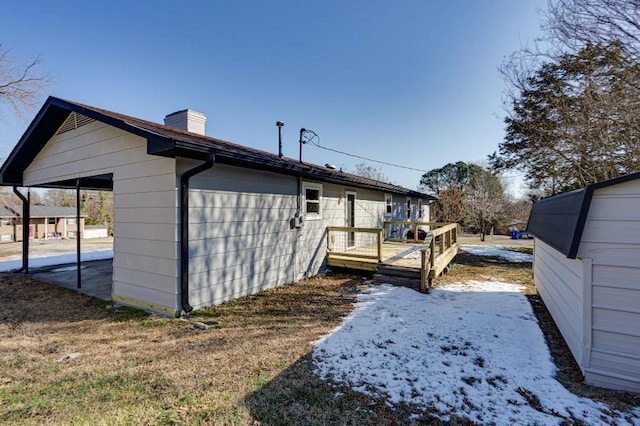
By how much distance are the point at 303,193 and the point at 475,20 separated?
25.8ft

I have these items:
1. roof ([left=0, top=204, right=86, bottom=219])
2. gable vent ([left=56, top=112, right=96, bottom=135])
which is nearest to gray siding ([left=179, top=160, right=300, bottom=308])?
gable vent ([left=56, top=112, right=96, bottom=135])

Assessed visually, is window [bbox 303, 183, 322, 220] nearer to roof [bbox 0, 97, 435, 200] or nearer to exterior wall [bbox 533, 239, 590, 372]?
roof [bbox 0, 97, 435, 200]

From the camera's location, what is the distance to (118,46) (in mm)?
8695

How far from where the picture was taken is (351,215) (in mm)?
10180

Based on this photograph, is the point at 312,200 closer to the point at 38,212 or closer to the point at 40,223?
the point at 38,212

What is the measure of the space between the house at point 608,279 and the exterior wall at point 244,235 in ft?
16.6

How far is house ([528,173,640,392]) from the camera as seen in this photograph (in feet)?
9.54

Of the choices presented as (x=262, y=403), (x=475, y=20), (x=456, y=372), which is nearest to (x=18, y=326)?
(x=262, y=403)

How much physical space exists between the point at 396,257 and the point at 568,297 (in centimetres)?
473

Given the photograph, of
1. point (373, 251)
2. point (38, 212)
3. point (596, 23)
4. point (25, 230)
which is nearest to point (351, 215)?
point (373, 251)

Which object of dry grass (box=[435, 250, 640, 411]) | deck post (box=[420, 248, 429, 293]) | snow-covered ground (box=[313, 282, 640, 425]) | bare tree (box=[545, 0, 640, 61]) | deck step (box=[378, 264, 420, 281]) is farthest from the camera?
bare tree (box=[545, 0, 640, 61])

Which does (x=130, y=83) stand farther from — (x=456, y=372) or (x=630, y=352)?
(x=630, y=352)

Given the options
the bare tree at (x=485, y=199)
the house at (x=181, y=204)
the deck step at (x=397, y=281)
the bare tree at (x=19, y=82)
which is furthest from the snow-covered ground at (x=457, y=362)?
the bare tree at (x=485, y=199)

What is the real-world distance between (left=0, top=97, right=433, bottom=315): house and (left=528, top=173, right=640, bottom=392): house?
16.1ft
